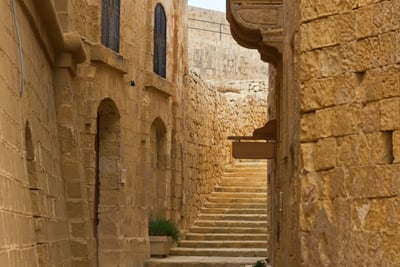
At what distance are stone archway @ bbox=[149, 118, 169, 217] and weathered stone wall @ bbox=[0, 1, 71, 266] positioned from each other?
25.9ft

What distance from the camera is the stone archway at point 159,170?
2136 cm

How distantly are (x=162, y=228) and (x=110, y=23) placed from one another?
4.88 m

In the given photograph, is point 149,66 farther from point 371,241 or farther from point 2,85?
point 371,241

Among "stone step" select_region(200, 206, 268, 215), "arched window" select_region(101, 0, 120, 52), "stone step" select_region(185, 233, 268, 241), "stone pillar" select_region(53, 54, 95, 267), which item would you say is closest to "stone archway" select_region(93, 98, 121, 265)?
"arched window" select_region(101, 0, 120, 52)

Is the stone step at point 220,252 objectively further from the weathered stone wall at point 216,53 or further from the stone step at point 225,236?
the weathered stone wall at point 216,53

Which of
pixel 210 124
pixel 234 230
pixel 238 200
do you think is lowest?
pixel 234 230

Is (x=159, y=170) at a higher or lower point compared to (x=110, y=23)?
lower

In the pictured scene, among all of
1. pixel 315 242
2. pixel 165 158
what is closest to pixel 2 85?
pixel 315 242

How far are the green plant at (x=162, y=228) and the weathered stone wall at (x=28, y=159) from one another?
7.14m

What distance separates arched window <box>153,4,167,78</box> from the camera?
818 inches

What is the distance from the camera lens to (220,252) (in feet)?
68.3

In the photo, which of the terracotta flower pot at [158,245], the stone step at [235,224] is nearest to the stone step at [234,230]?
the stone step at [235,224]

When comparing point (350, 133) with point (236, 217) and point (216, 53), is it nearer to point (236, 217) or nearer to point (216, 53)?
point (236, 217)

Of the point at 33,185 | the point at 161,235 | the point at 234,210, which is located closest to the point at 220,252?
the point at 161,235
